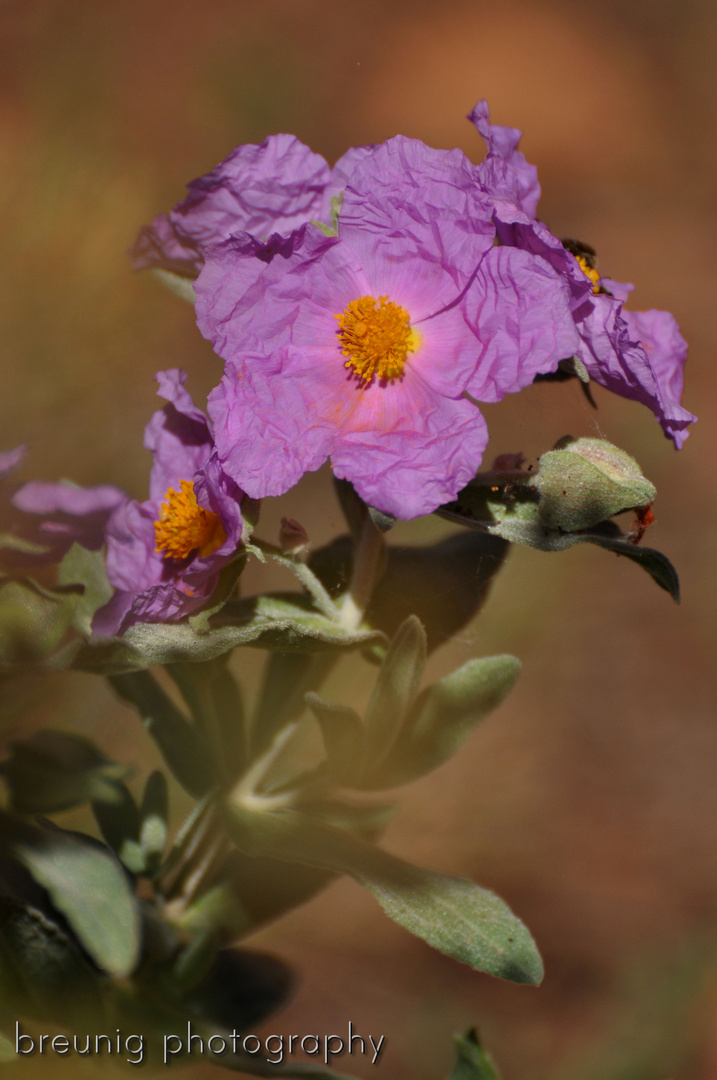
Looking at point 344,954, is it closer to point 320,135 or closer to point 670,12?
point 320,135

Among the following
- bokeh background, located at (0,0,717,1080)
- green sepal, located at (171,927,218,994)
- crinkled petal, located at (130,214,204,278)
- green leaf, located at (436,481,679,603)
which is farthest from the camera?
bokeh background, located at (0,0,717,1080)

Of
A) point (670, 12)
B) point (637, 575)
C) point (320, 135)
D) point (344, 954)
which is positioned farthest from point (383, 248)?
point (670, 12)

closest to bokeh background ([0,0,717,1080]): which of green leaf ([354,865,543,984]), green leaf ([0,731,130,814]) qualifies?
green leaf ([0,731,130,814])

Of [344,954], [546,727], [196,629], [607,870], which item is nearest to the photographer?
[196,629]

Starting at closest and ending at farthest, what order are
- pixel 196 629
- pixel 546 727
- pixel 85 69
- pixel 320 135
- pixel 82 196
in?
1. pixel 196 629
2. pixel 82 196
3. pixel 85 69
4. pixel 546 727
5. pixel 320 135

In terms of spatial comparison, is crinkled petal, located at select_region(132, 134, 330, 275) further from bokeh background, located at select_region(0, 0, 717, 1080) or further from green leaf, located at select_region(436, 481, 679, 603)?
green leaf, located at select_region(436, 481, 679, 603)

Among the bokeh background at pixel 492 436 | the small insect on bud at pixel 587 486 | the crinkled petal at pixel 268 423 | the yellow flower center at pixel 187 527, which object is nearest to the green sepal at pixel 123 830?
the bokeh background at pixel 492 436

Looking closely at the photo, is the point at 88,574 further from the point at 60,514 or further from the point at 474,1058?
the point at 474,1058
